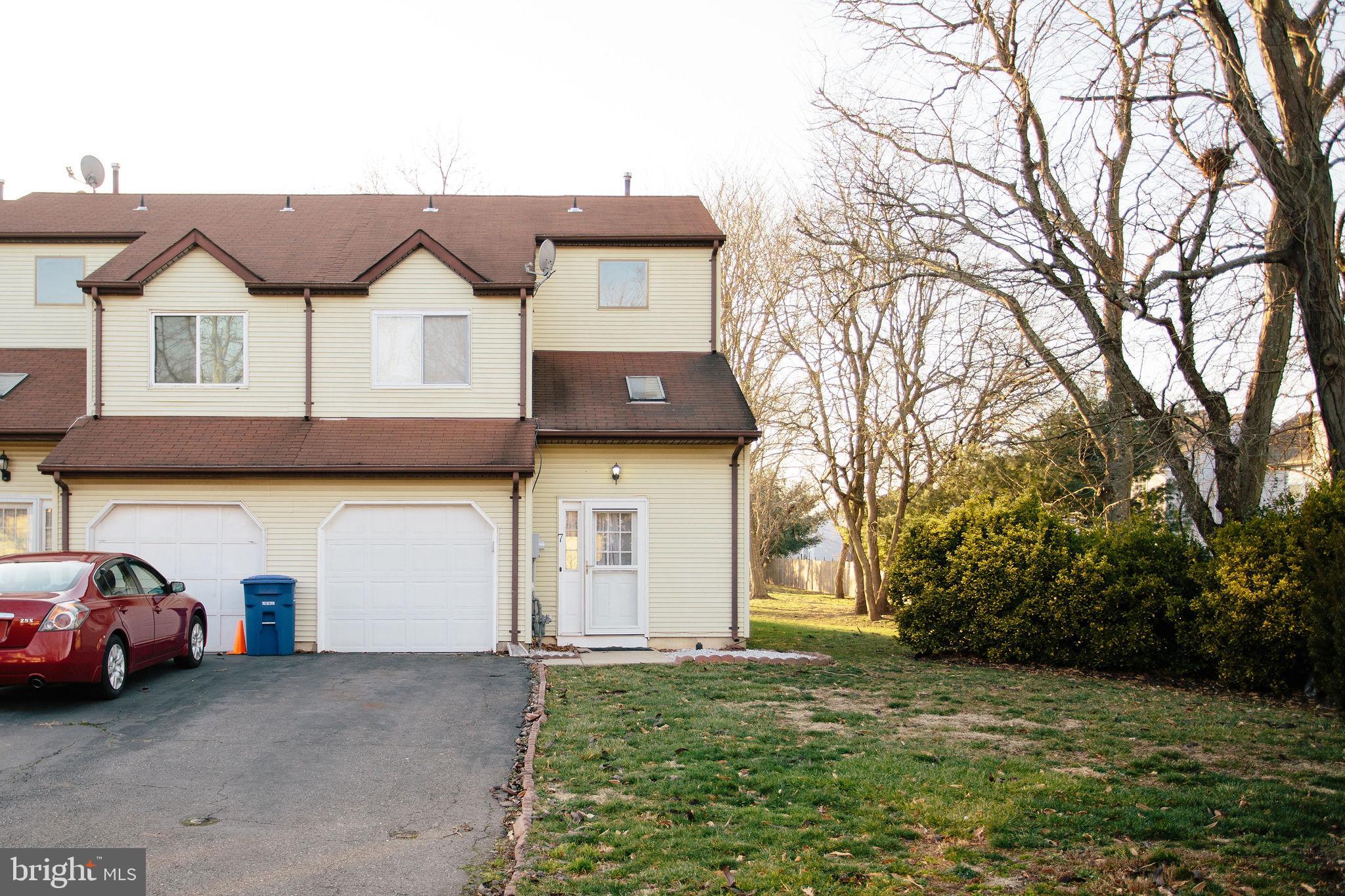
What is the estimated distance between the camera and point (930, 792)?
723cm

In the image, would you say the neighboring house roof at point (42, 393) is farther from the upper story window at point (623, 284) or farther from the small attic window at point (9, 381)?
the upper story window at point (623, 284)

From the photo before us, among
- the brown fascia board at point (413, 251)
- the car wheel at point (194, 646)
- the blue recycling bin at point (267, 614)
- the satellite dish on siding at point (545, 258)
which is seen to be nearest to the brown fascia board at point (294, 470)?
the blue recycling bin at point (267, 614)

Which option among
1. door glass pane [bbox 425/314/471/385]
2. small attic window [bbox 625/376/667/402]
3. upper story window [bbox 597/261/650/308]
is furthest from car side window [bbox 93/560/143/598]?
upper story window [bbox 597/261/650/308]

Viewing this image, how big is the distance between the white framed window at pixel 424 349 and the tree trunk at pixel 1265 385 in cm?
1149

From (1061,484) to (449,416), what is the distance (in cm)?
1658

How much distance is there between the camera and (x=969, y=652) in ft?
55.1

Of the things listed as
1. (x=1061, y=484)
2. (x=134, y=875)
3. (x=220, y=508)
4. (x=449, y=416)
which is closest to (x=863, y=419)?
(x=1061, y=484)

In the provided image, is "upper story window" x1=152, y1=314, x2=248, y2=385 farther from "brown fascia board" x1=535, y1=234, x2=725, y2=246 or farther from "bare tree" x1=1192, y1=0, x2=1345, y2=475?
"bare tree" x1=1192, y1=0, x2=1345, y2=475

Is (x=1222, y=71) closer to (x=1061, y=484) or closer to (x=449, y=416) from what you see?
(x=449, y=416)

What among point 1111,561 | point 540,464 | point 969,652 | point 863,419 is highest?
point 863,419

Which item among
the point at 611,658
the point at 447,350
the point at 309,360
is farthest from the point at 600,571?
the point at 309,360

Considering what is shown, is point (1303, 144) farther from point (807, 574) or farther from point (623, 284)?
point (807, 574)

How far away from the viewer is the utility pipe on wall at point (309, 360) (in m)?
16.5

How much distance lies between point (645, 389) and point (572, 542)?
292cm
